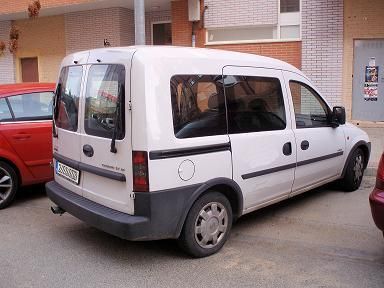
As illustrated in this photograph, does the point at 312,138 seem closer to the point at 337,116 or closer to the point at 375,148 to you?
the point at 337,116

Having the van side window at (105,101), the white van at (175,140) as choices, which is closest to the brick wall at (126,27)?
the white van at (175,140)

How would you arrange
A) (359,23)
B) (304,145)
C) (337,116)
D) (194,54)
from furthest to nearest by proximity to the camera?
(359,23) → (337,116) → (304,145) → (194,54)

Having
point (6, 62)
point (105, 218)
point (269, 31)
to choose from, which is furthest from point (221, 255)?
point (6, 62)

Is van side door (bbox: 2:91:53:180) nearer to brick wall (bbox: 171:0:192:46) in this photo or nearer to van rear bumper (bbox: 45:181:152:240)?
van rear bumper (bbox: 45:181:152:240)

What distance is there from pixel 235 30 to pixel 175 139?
9.72 meters

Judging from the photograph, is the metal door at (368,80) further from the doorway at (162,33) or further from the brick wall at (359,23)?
the doorway at (162,33)

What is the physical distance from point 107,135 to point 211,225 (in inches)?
48.9

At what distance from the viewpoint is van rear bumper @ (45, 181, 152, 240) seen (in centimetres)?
387

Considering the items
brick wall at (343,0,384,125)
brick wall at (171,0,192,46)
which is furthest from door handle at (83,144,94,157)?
brick wall at (171,0,192,46)

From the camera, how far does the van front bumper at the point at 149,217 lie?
12.7 feet

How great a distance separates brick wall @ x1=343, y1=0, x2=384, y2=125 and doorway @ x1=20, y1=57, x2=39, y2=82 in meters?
11.8

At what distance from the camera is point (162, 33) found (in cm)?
1559

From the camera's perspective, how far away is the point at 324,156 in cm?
572

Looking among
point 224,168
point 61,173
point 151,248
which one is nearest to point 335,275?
point 224,168
